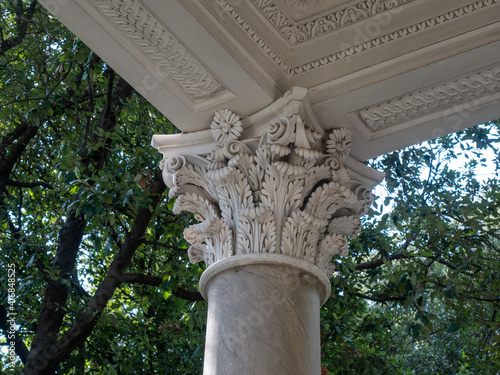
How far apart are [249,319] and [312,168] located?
106 centimetres

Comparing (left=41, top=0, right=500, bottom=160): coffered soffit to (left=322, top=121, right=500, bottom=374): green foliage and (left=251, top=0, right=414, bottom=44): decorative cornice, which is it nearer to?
(left=251, top=0, right=414, bottom=44): decorative cornice

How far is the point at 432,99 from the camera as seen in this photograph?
4312mm

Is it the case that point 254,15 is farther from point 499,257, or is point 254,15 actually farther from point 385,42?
point 499,257

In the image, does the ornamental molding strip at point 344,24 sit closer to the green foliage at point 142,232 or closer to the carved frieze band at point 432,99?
the carved frieze band at point 432,99

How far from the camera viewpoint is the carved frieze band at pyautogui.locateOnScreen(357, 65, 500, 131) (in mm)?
4215

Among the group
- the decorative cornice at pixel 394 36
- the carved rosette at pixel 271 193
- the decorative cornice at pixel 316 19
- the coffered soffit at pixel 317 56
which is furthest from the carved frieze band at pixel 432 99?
the decorative cornice at pixel 316 19

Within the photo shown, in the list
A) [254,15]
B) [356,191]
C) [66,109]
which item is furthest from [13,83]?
[356,191]

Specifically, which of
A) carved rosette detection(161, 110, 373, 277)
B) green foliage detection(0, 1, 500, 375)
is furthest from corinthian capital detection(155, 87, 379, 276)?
green foliage detection(0, 1, 500, 375)

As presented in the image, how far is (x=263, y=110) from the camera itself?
14.0ft

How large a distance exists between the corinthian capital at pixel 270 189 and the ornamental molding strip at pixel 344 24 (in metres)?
0.44

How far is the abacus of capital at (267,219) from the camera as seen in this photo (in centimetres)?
355

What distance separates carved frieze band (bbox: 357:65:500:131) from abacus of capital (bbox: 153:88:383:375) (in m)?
0.24

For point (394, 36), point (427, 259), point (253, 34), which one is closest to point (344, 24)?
point (394, 36)

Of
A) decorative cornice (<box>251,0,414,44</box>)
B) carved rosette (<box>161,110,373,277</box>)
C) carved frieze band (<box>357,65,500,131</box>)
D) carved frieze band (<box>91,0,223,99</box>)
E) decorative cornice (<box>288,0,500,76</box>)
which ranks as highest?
decorative cornice (<box>251,0,414,44</box>)
